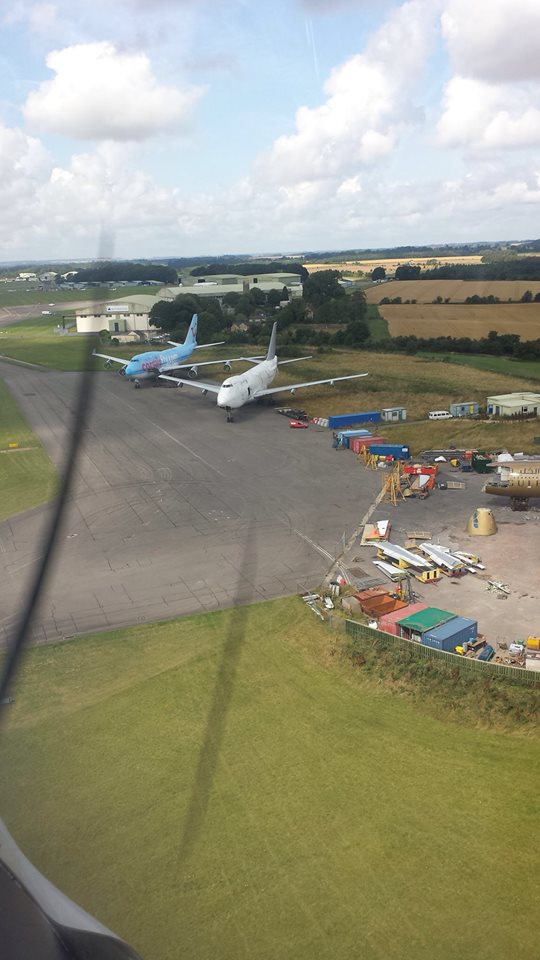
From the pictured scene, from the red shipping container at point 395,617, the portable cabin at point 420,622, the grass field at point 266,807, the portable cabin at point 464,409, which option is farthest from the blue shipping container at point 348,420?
the grass field at point 266,807

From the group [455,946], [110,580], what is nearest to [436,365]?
[110,580]

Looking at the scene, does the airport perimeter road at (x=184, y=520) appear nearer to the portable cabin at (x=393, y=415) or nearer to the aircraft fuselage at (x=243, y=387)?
the aircraft fuselage at (x=243, y=387)

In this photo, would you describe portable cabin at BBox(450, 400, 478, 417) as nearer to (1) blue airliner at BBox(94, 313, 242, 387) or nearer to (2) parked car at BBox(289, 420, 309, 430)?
(2) parked car at BBox(289, 420, 309, 430)

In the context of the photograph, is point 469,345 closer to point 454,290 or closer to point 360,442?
point 454,290

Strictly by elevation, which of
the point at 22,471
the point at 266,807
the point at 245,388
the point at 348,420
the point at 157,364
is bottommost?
the point at 266,807

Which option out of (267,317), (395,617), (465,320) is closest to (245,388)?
(395,617)
